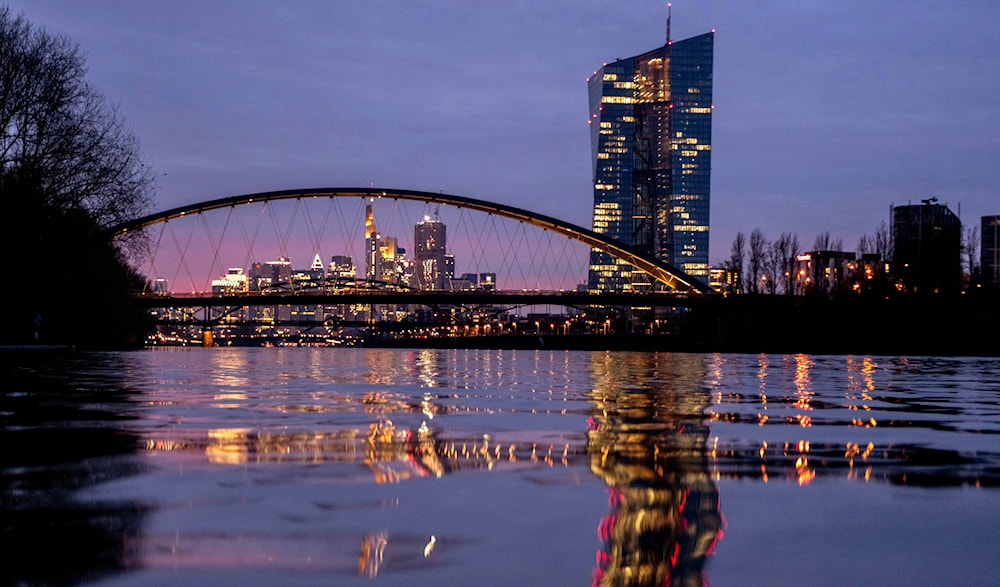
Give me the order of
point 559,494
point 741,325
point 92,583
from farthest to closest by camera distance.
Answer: point 741,325 → point 559,494 → point 92,583

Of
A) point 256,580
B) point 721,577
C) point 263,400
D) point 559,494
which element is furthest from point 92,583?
point 263,400

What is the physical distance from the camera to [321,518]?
7.69 metres

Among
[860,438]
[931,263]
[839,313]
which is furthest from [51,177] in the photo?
[931,263]

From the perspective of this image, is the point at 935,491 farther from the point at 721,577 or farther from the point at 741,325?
the point at 741,325

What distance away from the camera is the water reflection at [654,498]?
624cm

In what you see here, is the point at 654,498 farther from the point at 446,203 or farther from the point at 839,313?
the point at 446,203

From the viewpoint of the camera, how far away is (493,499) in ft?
28.3

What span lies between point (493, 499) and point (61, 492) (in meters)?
3.10

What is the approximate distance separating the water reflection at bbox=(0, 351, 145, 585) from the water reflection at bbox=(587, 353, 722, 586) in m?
2.66

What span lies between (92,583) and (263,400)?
1633 centimetres

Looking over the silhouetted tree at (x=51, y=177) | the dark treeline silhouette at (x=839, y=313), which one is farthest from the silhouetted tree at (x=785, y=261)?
the silhouetted tree at (x=51, y=177)

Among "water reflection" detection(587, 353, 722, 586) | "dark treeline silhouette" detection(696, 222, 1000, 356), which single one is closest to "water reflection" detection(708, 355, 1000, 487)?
"water reflection" detection(587, 353, 722, 586)

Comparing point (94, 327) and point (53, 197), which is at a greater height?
point (53, 197)

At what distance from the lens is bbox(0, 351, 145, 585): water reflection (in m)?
6.12
